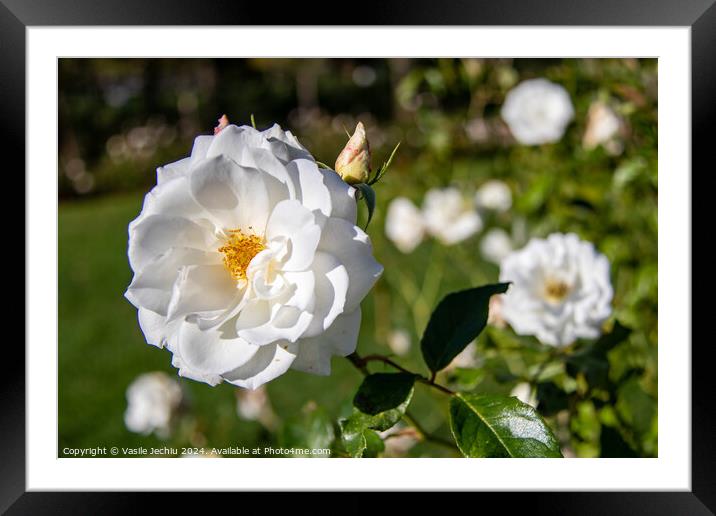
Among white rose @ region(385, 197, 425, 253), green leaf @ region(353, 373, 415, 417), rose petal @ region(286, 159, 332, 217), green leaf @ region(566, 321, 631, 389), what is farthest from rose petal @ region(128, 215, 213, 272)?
white rose @ region(385, 197, 425, 253)

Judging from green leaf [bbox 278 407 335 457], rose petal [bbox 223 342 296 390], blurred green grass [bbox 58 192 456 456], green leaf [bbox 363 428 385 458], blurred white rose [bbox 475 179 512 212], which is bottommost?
blurred green grass [bbox 58 192 456 456]

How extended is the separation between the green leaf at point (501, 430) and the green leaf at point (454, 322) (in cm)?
8

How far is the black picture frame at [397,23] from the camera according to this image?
96 cm

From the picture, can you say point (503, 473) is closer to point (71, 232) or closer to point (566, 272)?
point (566, 272)

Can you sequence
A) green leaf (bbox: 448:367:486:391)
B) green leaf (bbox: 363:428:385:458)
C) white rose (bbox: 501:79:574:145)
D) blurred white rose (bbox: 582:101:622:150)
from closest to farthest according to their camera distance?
green leaf (bbox: 363:428:385:458)
green leaf (bbox: 448:367:486:391)
blurred white rose (bbox: 582:101:622:150)
white rose (bbox: 501:79:574:145)

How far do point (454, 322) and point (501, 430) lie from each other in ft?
0.49

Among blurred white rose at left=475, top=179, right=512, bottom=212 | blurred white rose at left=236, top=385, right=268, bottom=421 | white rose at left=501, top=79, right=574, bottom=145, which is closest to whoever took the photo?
white rose at left=501, top=79, right=574, bottom=145

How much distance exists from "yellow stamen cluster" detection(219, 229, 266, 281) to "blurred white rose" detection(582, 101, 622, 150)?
1048 millimetres

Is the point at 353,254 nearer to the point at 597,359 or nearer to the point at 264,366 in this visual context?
the point at 264,366

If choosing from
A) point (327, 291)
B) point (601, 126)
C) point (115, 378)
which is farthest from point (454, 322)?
point (115, 378)

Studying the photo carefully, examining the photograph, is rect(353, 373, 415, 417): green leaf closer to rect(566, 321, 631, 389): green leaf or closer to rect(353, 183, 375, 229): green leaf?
rect(353, 183, 375, 229): green leaf

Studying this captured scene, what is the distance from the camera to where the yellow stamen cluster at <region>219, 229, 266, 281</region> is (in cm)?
72

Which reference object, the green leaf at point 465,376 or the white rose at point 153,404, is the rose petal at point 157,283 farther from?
the white rose at point 153,404

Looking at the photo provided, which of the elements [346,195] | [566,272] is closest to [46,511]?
[346,195]
